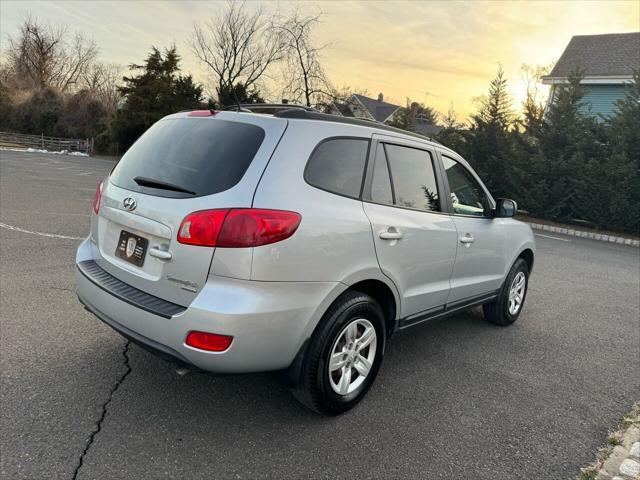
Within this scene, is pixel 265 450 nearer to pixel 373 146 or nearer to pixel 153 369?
pixel 153 369

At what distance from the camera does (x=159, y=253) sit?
8.38ft

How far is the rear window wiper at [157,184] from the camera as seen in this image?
8.58ft

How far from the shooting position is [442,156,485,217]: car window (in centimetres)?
399

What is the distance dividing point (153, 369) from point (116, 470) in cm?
Answer: 103

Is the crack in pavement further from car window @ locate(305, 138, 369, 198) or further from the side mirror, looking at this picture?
the side mirror

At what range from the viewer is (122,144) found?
35688 millimetres

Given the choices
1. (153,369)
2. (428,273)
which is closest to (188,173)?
(153,369)

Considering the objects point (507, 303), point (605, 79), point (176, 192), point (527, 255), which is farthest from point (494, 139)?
point (176, 192)

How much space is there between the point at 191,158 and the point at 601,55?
A: 2509 centimetres

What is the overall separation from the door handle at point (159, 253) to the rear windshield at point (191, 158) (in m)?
0.31

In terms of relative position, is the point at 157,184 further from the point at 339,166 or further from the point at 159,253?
the point at 339,166

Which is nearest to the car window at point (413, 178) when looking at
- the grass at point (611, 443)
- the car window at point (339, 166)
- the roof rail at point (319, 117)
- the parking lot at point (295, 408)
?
the roof rail at point (319, 117)

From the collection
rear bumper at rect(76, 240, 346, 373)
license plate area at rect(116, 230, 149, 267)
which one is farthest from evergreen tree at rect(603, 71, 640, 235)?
license plate area at rect(116, 230, 149, 267)

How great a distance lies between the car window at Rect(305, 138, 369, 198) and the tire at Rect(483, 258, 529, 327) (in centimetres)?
261
